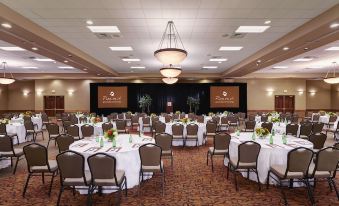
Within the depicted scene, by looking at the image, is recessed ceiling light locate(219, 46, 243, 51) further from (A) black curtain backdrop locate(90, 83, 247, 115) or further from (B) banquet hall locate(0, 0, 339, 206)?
(A) black curtain backdrop locate(90, 83, 247, 115)

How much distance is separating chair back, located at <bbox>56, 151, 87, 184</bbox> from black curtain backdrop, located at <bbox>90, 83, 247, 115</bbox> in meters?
18.2

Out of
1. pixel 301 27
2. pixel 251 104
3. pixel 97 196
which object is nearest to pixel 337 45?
pixel 301 27

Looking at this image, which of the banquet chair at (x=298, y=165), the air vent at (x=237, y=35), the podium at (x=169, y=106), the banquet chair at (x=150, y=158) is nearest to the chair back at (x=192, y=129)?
the air vent at (x=237, y=35)

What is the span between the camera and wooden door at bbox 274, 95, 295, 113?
22.8m

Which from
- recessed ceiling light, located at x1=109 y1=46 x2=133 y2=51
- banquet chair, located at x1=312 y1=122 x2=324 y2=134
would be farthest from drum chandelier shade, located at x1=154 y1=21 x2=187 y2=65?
banquet chair, located at x1=312 y1=122 x2=324 y2=134

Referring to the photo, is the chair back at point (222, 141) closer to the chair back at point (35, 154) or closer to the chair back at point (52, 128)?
the chair back at point (35, 154)

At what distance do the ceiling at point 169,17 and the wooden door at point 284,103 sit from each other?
14279 millimetres

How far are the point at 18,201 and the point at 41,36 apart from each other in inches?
186

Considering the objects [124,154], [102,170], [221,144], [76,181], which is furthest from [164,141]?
[76,181]

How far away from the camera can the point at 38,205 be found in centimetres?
465

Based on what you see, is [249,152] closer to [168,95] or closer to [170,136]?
[170,136]

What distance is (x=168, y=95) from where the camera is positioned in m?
23.3

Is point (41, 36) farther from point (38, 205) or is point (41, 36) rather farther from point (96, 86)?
point (96, 86)

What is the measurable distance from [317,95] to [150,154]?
22.8 meters
